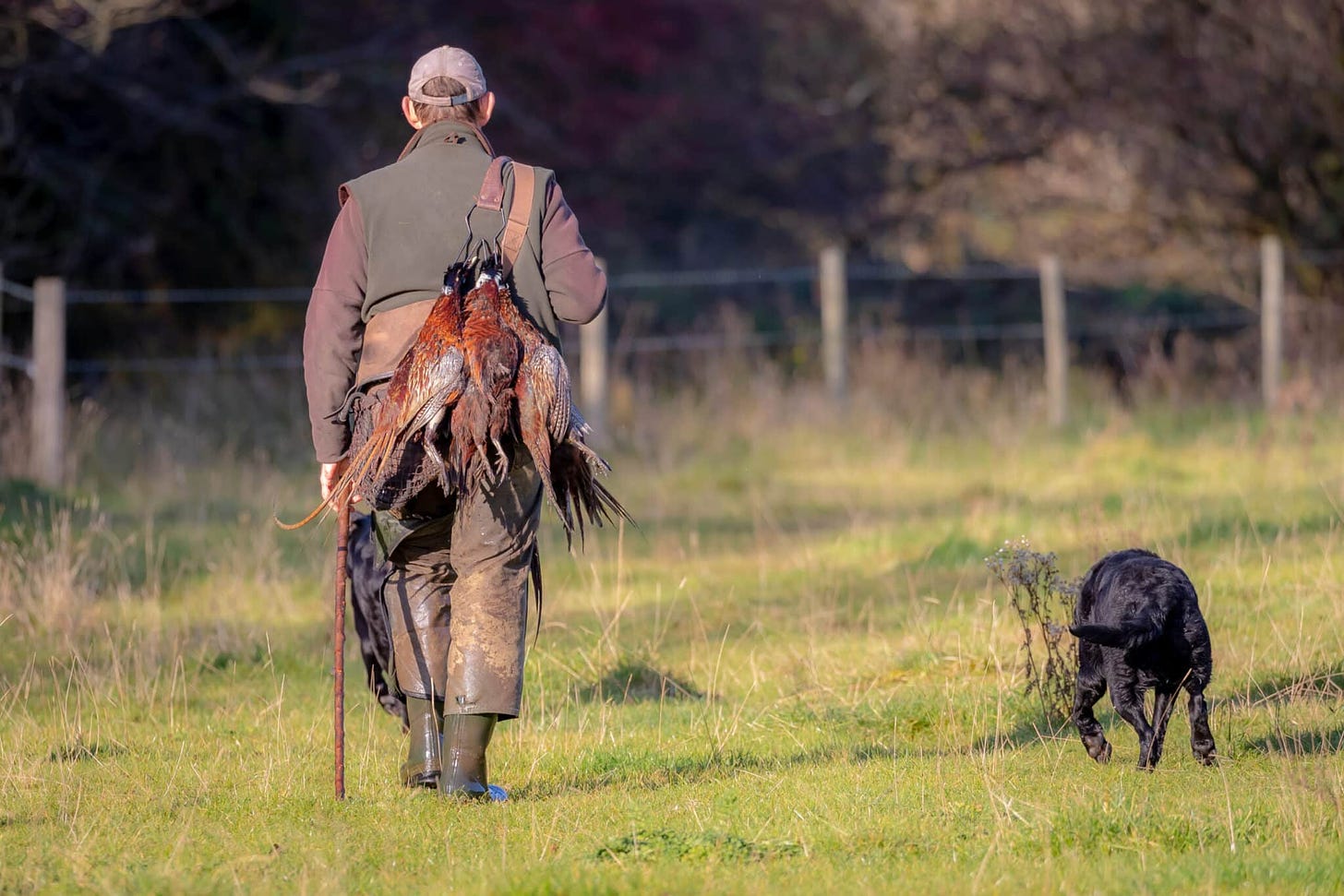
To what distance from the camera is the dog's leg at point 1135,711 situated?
508 cm

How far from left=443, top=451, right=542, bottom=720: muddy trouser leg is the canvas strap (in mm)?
442

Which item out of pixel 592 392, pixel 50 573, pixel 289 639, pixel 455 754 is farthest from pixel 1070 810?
pixel 592 392

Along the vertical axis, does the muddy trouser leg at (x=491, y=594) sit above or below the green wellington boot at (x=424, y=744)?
above

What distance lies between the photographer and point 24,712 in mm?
6086

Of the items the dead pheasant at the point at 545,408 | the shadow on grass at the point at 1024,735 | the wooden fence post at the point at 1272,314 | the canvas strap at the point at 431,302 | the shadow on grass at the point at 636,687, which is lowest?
the shadow on grass at the point at 1024,735

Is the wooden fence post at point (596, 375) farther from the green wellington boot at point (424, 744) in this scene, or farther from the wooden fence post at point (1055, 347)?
the green wellington boot at point (424, 744)

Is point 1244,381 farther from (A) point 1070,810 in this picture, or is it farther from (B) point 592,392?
(A) point 1070,810

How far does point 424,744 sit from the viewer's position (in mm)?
5090

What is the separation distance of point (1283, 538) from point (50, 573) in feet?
18.9

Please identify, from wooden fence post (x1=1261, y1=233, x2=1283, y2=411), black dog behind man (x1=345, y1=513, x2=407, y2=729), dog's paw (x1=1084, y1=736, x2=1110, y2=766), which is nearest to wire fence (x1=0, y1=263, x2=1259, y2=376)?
wooden fence post (x1=1261, y1=233, x2=1283, y2=411)

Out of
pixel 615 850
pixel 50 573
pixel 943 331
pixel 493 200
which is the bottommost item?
pixel 615 850

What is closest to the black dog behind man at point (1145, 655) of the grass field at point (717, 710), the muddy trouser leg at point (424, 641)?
the grass field at point (717, 710)

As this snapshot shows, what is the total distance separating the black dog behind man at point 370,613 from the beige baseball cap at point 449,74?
161 cm

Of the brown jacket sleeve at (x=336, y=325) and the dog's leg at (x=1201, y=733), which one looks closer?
the brown jacket sleeve at (x=336, y=325)
